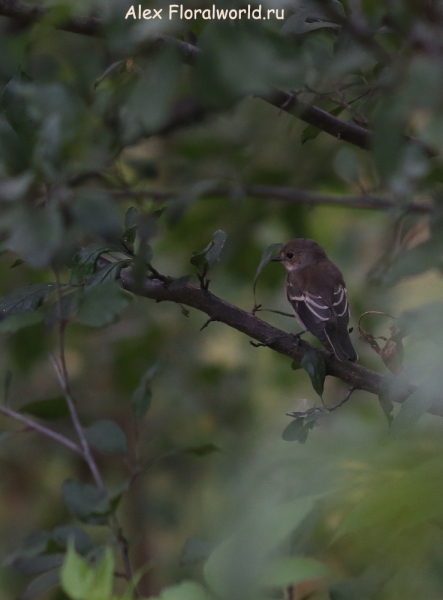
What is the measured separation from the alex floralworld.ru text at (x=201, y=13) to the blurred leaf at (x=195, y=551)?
1.16 metres

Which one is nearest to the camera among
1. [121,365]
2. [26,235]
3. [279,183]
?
[26,235]

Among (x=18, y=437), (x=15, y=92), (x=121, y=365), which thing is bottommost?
(x=18, y=437)

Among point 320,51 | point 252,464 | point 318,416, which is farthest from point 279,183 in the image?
point 252,464

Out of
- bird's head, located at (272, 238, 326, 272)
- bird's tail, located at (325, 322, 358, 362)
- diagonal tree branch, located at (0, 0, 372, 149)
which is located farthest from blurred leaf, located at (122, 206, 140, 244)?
bird's head, located at (272, 238, 326, 272)

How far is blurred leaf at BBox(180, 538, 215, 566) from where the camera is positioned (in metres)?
1.75

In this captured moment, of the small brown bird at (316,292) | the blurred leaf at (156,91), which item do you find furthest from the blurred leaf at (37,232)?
the small brown bird at (316,292)

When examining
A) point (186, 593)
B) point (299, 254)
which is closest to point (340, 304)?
point (299, 254)

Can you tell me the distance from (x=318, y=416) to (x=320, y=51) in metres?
0.89

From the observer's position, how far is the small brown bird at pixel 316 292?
12.3ft

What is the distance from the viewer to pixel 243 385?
4.57 meters

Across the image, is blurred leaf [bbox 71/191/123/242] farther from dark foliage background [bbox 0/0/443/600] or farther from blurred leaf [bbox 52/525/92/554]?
blurred leaf [bbox 52/525/92/554]

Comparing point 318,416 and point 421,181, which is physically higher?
point 421,181

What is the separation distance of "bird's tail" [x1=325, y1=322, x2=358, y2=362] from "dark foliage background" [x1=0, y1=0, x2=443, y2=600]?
0.57 feet

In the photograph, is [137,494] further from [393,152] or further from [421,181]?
[393,152]
